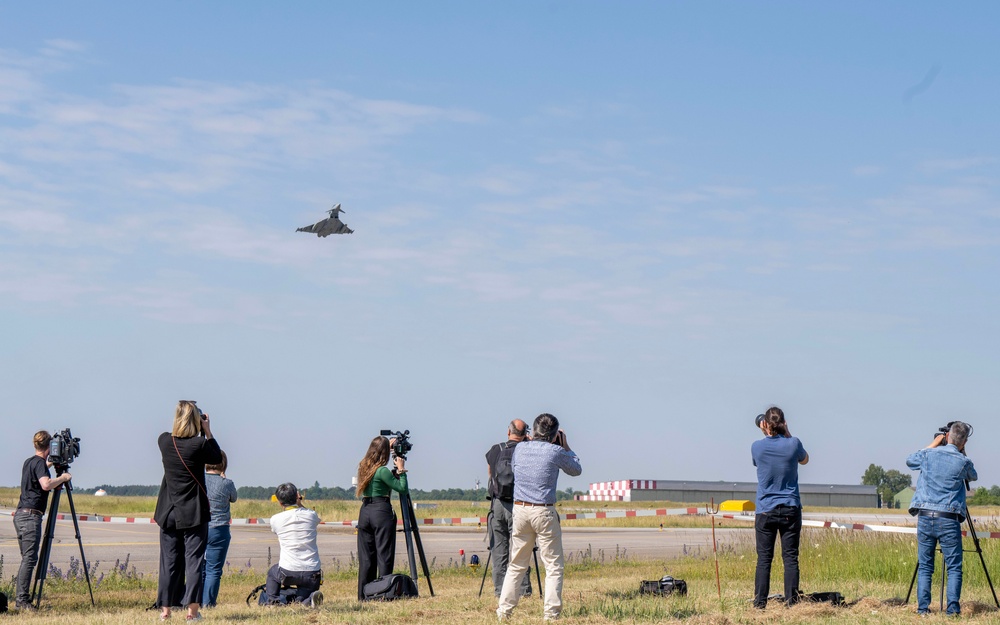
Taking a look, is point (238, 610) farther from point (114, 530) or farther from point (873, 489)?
point (873, 489)

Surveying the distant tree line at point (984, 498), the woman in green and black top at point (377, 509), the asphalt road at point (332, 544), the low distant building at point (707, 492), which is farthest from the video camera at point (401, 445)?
the distant tree line at point (984, 498)

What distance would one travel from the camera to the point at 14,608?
11.6 m

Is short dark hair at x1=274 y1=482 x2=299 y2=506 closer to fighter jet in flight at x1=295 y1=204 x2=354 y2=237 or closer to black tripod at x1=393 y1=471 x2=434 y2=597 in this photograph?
black tripod at x1=393 y1=471 x2=434 y2=597

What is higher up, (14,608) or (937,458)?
(937,458)

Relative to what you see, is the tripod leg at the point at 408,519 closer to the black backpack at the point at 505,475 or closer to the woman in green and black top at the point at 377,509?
the woman in green and black top at the point at 377,509

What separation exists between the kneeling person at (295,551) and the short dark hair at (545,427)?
10.3 ft

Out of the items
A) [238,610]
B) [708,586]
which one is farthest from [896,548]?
[238,610]

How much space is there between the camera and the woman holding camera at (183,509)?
9.58 m

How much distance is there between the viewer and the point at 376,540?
38.9ft

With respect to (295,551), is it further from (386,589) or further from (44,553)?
→ (44,553)

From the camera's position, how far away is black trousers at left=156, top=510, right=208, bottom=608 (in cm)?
959

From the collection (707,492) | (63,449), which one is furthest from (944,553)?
(707,492)

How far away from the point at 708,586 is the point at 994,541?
5685 millimetres

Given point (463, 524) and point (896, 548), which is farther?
point (463, 524)
